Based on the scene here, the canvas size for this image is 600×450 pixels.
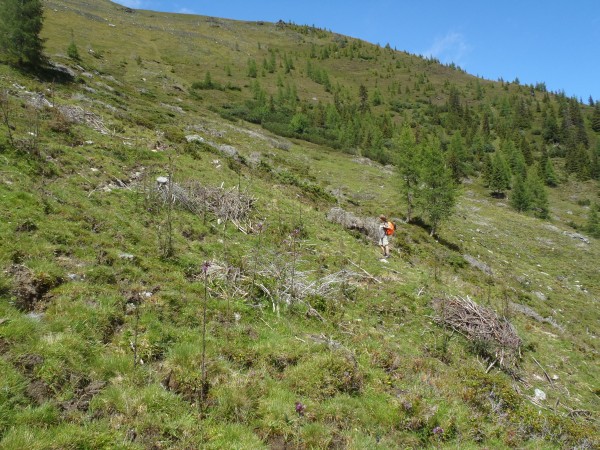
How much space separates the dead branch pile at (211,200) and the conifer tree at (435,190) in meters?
18.5

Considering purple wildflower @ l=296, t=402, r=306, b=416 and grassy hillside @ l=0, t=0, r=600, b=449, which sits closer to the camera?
grassy hillside @ l=0, t=0, r=600, b=449

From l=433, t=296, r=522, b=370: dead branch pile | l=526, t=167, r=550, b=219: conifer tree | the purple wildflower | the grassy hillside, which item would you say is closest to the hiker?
the grassy hillside

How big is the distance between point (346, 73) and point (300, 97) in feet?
193

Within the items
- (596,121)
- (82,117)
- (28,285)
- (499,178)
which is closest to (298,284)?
(28,285)

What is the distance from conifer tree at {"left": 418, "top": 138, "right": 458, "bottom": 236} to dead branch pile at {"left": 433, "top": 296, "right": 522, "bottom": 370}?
1804cm

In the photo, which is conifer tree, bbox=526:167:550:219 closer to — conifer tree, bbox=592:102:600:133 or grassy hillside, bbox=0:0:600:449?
grassy hillside, bbox=0:0:600:449

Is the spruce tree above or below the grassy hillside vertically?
above

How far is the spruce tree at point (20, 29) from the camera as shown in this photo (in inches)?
1140

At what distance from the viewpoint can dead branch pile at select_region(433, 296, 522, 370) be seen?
37.6ft

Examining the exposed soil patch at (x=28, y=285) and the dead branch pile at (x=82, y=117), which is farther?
the dead branch pile at (x=82, y=117)

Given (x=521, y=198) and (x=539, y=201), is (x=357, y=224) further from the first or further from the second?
(x=539, y=201)

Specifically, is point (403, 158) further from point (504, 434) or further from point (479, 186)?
point (479, 186)

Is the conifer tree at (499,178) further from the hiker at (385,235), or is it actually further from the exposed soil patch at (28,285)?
the exposed soil patch at (28,285)

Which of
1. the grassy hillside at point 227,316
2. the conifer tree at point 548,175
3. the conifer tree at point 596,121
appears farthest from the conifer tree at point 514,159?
the grassy hillside at point 227,316
